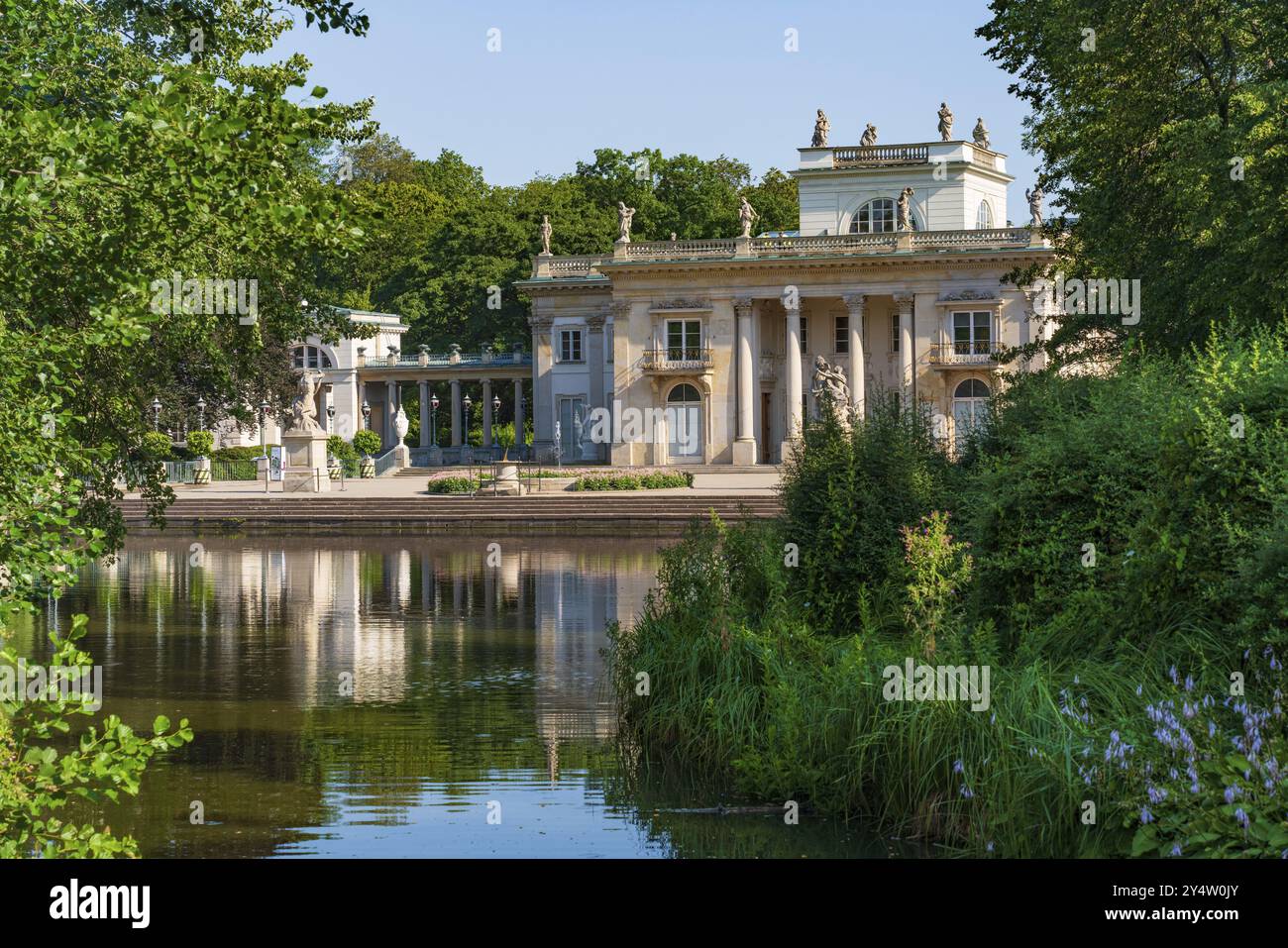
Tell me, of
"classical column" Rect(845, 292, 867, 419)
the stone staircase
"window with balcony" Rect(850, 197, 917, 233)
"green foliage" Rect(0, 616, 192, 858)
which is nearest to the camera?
"green foliage" Rect(0, 616, 192, 858)

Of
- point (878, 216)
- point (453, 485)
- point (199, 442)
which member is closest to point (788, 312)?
point (878, 216)

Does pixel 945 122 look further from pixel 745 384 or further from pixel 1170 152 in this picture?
pixel 1170 152

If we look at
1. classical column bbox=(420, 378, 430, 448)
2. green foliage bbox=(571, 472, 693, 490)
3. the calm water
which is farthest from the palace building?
the calm water

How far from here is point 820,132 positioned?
213 ft

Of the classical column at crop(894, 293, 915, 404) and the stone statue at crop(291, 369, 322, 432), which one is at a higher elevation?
the classical column at crop(894, 293, 915, 404)

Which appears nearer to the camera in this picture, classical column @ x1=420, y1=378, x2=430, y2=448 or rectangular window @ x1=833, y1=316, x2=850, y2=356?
rectangular window @ x1=833, y1=316, x2=850, y2=356

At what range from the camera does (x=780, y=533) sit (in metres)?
15.0

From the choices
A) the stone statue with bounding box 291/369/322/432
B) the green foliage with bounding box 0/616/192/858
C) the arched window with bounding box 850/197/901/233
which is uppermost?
the arched window with bounding box 850/197/901/233

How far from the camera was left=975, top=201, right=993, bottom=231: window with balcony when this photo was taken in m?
65.5

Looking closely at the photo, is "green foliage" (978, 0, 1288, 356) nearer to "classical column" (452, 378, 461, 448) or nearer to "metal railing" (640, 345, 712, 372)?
"metal railing" (640, 345, 712, 372)

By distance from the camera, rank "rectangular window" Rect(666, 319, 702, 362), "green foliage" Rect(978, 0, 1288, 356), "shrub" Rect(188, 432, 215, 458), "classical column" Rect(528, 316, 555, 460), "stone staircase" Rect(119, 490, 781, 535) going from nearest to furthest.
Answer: "green foliage" Rect(978, 0, 1288, 356) → "stone staircase" Rect(119, 490, 781, 535) → "rectangular window" Rect(666, 319, 702, 362) → "shrub" Rect(188, 432, 215, 458) → "classical column" Rect(528, 316, 555, 460)

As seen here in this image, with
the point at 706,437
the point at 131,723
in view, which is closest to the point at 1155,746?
the point at 131,723

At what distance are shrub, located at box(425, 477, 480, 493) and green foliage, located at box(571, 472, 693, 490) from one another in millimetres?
3166

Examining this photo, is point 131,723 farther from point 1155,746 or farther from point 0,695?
point 1155,746
